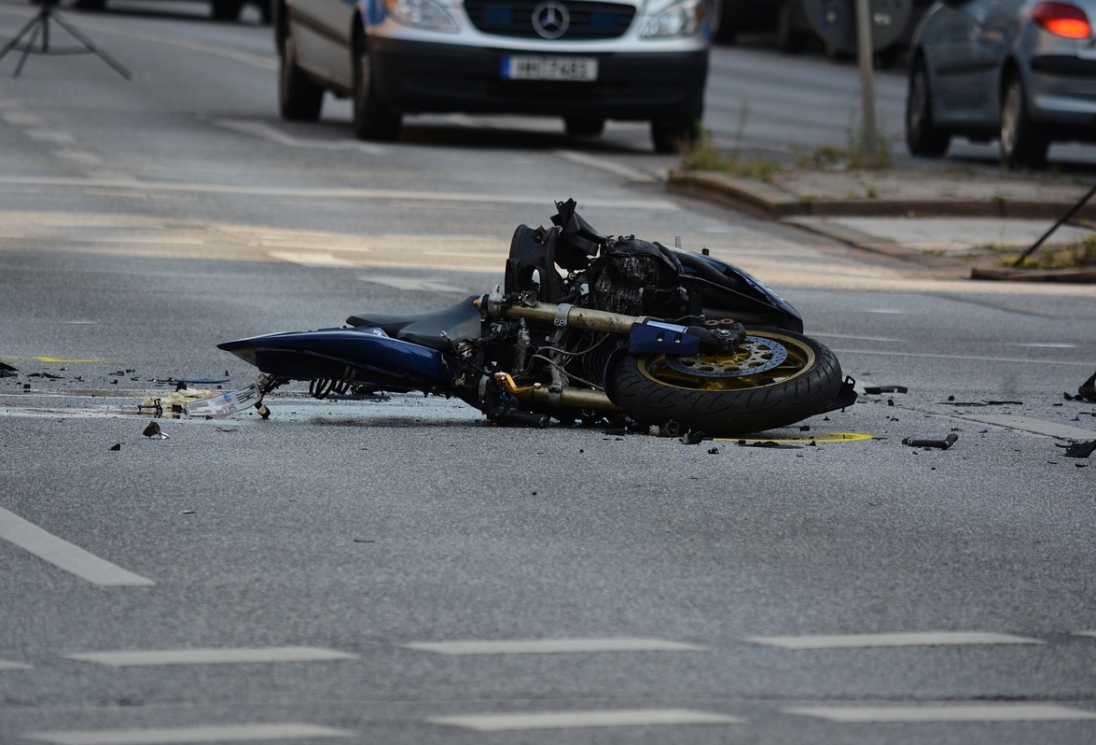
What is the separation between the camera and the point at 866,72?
1795 cm

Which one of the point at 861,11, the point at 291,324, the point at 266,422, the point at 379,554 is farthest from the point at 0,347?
the point at 861,11

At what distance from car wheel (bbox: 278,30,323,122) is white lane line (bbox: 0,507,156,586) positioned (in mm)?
16030

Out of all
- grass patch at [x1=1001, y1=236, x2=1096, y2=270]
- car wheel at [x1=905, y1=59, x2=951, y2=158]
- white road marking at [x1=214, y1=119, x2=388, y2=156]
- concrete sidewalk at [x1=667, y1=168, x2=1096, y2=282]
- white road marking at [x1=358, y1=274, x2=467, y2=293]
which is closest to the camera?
white road marking at [x1=358, y1=274, x2=467, y2=293]

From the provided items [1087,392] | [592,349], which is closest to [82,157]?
[1087,392]

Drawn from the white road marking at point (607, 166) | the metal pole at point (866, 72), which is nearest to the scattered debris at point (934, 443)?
the metal pole at point (866, 72)

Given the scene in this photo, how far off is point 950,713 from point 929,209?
12063 millimetres

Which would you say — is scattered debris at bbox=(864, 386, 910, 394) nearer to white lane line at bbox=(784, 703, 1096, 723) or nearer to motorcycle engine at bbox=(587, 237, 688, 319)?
motorcycle engine at bbox=(587, 237, 688, 319)

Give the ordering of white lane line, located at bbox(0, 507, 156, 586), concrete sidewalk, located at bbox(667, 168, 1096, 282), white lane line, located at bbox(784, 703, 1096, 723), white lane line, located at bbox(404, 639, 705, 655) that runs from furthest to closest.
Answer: concrete sidewalk, located at bbox(667, 168, 1096, 282)
white lane line, located at bbox(0, 507, 156, 586)
white lane line, located at bbox(404, 639, 705, 655)
white lane line, located at bbox(784, 703, 1096, 723)

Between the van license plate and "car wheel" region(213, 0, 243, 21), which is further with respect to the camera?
"car wheel" region(213, 0, 243, 21)

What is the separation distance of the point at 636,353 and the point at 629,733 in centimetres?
342

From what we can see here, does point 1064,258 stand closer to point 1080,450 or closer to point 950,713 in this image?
point 1080,450

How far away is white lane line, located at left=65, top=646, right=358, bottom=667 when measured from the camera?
15.0 ft

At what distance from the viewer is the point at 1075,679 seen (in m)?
4.68

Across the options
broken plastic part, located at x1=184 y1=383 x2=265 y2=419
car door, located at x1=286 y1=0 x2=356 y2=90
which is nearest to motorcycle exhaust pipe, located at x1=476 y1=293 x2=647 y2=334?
broken plastic part, located at x1=184 y1=383 x2=265 y2=419
